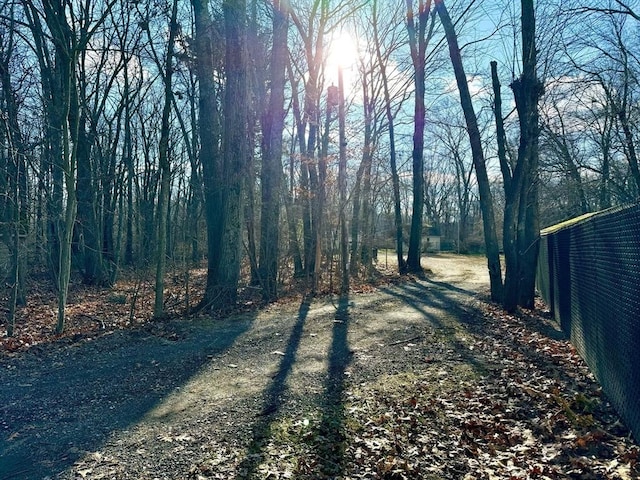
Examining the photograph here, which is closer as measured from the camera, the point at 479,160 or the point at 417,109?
the point at 479,160

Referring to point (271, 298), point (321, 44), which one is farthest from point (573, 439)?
point (321, 44)

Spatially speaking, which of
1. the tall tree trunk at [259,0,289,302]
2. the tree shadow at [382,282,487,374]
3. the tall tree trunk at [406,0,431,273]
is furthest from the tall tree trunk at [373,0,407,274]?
the tall tree trunk at [259,0,289,302]

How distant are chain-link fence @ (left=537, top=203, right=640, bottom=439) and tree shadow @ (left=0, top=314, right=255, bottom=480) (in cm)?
438

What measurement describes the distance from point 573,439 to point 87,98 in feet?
61.2

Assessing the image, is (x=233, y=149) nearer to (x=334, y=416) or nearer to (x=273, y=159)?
(x=273, y=159)

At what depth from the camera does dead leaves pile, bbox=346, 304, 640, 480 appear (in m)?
3.25

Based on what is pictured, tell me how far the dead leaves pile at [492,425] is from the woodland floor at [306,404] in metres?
0.02

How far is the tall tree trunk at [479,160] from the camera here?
1022cm

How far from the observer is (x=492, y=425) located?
3990 mm

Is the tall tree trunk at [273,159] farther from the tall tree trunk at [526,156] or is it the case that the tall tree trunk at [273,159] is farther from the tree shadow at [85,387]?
the tall tree trunk at [526,156]

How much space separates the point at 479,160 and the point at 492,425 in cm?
744

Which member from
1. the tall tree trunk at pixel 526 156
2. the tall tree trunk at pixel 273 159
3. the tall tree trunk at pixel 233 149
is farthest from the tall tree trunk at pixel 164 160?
the tall tree trunk at pixel 526 156

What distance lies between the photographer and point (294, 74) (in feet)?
58.4

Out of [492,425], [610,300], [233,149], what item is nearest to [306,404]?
[492,425]
